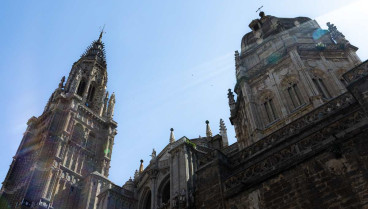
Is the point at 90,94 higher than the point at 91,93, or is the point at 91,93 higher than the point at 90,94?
the point at 91,93

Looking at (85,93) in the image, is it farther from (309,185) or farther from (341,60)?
(309,185)

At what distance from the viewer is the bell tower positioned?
30.2 m

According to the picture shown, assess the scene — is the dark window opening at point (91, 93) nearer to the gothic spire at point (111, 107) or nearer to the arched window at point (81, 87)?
the arched window at point (81, 87)

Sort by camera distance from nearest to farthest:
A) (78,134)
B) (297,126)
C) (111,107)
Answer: (297,126)
(78,134)
(111,107)

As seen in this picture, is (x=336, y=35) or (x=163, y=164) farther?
(x=163, y=164)

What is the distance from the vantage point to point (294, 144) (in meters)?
10.8

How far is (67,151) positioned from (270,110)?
24598 mm

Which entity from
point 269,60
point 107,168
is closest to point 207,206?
point 269,60

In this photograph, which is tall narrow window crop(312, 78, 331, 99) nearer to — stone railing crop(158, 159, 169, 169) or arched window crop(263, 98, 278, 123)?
arched window crop(263, 98, 278, 123)

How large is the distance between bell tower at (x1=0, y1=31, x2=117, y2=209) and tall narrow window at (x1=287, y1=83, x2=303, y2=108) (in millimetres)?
21060

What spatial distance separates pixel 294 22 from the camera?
2508cm

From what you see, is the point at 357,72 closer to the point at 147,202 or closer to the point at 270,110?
the point at 270,110

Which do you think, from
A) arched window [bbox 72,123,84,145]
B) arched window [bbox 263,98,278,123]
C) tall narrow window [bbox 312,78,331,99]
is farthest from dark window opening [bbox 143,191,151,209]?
arched window [bbox 72,123,84,145]

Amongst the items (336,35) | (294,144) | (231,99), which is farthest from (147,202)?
(336,35)
